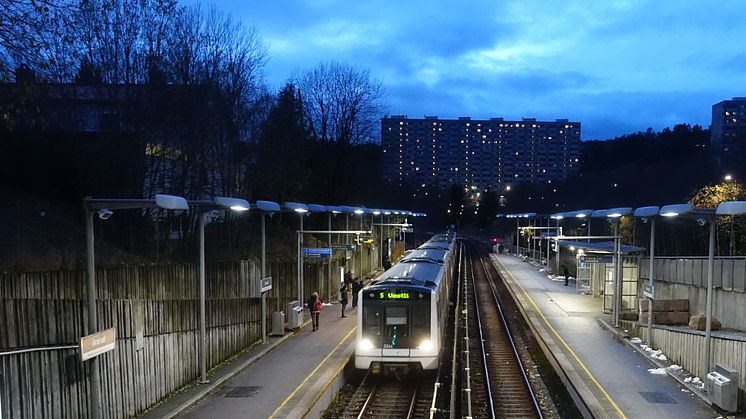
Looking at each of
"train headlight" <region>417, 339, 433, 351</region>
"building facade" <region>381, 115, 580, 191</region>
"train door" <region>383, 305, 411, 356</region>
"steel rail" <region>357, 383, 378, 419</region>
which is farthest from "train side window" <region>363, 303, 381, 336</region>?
"building facade" <region>381, 115, 580, 191</region>

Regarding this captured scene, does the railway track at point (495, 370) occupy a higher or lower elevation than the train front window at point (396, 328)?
lower

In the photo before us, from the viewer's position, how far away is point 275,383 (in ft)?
40.3

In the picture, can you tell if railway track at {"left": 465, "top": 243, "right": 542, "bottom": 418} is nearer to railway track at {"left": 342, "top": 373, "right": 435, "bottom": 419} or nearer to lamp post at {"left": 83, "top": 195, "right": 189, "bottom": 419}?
railway track at {"left": 342, "top": 373, "right": 435, "bottom": 419}

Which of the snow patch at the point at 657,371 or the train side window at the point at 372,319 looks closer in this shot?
the train side window at the point at 372,319

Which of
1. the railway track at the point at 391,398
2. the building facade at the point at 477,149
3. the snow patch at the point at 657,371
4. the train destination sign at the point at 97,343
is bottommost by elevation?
the railway track at the point at 391,398

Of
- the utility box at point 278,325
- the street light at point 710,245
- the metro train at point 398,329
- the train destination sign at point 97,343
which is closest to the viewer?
the train destination sign at point 97,343

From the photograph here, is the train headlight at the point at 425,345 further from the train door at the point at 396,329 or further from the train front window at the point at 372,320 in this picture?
the train front window at the point at 372,320

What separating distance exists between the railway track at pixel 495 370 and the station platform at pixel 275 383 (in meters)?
3.68

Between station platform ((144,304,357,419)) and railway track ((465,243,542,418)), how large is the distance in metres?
3.68

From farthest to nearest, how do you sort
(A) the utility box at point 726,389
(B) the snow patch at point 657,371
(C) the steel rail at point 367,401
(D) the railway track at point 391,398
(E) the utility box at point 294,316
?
(E) the utility box at point 294,316 → (B) the snow patch at point 657,371 → (D) the railway track at point 391,398 → (C) the steel rail at point 367,401 → (A) the utility box at point 726,389

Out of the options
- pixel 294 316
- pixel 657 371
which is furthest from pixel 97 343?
pixel 657 371

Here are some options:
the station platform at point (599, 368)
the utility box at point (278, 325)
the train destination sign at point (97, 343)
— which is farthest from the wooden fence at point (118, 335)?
the station platform at point (599, 368)

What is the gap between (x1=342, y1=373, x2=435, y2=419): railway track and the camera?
11633 mm

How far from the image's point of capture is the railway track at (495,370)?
487 inches
